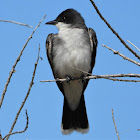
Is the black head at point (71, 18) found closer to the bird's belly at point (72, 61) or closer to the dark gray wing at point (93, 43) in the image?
the dark gray wing at point (93, 43)

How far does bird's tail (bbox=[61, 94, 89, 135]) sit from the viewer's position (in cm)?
609

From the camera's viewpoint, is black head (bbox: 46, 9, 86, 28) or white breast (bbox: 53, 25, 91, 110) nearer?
white breast (bbox: 53, 25, 91, 110)

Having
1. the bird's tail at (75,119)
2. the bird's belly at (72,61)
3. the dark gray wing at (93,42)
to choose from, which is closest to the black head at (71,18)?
the dark gray wing at (93,42)

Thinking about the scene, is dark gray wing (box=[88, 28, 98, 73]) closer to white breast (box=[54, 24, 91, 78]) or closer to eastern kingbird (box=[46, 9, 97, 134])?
eastern kingbird (box=[46, 9, 97, 134])

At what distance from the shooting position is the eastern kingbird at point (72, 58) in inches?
210

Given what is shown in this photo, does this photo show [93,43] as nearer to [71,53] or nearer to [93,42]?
[93,42]

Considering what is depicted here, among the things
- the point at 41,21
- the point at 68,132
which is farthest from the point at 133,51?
the point at 68,132

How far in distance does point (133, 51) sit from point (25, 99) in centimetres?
111

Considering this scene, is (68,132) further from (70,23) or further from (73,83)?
(70,23)

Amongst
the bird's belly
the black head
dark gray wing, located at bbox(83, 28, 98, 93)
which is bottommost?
the bird's belly

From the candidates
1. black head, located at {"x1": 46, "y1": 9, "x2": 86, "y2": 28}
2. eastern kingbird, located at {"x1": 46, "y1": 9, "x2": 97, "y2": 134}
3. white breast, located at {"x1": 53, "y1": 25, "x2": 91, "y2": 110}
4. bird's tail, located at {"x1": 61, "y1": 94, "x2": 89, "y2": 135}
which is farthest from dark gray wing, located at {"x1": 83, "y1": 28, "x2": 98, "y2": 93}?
bird's tail, located at {"x1": 61, "y1": 94, "x2": 89, "y2": 135}

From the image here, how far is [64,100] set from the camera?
6340 mm

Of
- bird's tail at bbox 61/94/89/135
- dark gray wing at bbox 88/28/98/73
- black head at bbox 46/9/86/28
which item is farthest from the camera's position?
bird's tail at bbox 61/94/89/135

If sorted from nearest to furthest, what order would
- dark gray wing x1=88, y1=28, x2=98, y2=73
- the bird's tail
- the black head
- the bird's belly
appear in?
1. the bird's belly
2. dark gray wing x1=88, y1=28, x2=98, y2=73
3. the black head
4. the bird's tail
